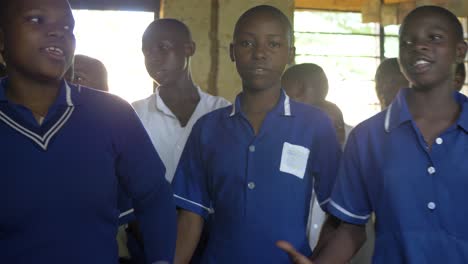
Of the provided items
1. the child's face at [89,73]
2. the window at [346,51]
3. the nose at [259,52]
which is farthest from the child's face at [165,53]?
the window at [346,51]

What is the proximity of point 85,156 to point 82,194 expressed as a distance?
91mm

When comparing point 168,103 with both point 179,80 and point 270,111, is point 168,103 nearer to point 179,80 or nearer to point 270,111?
point 179,80

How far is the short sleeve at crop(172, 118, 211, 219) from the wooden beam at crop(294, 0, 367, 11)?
527 cm

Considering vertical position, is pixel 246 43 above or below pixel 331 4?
below

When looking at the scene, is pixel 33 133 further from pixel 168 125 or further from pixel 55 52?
pixel 168 125

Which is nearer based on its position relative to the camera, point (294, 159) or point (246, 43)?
point (294, 159)

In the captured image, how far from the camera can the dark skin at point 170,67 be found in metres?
2.83

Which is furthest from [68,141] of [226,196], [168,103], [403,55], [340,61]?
[340,61]

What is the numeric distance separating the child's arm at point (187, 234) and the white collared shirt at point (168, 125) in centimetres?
51

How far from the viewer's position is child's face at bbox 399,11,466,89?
5.76 ft

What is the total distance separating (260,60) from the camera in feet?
6.77

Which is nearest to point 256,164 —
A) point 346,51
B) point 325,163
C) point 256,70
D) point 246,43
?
point 325,163

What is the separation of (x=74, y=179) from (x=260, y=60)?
880 millimetres

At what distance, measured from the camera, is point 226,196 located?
1963 mm
